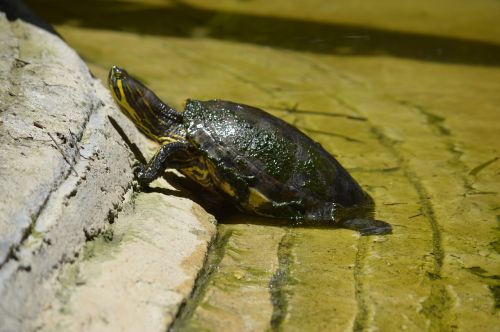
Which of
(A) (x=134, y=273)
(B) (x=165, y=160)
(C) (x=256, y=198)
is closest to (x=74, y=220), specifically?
(A) (x=134, y=273)

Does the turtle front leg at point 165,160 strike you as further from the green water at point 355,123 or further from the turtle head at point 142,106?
the green water at point 355,123

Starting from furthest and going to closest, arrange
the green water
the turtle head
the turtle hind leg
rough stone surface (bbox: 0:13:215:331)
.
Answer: the turtle head, the turtle hind leg, the green water, rough stone surface (bbox: 0:13:215:331)

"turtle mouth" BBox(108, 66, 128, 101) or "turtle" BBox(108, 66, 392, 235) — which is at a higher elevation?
"turtle mouth" BBox(108, 66, 128, 101)

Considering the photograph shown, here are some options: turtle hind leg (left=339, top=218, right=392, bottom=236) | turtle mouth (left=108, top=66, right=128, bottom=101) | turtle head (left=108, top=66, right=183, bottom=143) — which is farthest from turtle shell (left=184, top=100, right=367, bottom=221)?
turtle mouth (left=108, top=66, right=128, bottom=101)

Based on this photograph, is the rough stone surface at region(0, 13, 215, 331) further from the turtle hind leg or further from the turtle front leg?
the turtle hind leg

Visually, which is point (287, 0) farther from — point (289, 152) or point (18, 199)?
point (18, 199)

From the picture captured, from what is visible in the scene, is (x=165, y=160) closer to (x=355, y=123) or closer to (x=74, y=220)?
(x=74, y=220)

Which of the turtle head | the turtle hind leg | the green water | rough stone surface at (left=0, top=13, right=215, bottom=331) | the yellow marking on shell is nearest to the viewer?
rough stone surface at (left=0, top=13, right=215, bottom=331)
